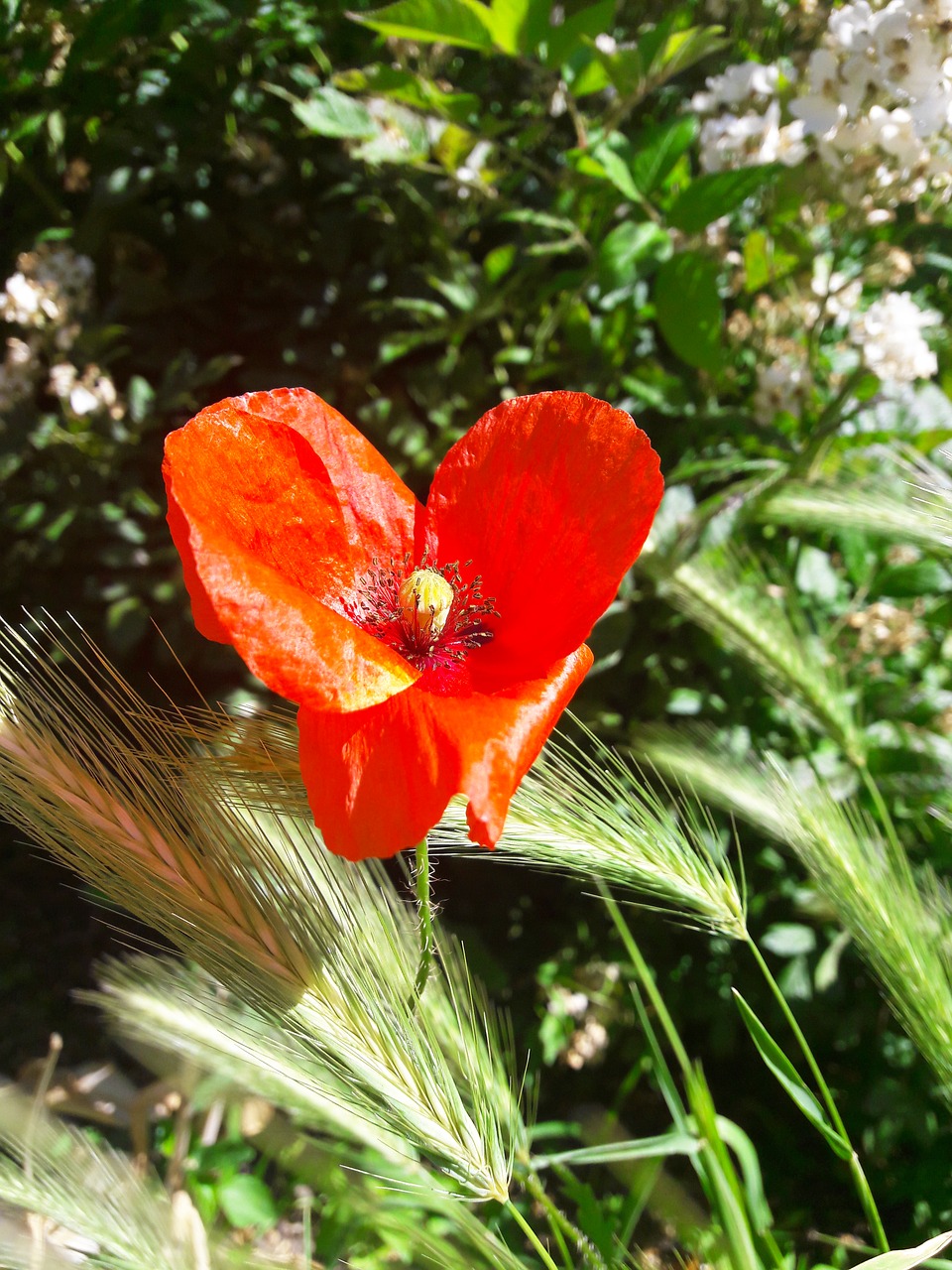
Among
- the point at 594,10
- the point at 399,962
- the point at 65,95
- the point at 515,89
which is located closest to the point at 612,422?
the point at 399,962

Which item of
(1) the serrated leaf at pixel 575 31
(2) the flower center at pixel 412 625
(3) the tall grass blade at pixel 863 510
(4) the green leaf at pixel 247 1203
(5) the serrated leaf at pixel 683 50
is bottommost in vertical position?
(4) the green leaf at pixel 247 1203

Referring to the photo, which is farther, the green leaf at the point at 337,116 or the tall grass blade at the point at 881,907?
the green leaf at the point at 337,116

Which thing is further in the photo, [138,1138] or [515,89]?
[515,89]

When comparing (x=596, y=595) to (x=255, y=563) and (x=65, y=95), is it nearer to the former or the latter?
(x=255, y=563)

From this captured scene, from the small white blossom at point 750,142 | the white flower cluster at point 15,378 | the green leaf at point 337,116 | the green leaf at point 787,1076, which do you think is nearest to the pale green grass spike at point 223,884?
the green leaf at point 787,1076

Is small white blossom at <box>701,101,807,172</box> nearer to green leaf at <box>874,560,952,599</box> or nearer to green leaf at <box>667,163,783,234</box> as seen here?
green leaf at <box>667,163,783,234</box>

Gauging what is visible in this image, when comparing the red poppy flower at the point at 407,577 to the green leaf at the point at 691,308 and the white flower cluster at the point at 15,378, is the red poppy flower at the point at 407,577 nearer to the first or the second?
the green leaf at the point at 691,308

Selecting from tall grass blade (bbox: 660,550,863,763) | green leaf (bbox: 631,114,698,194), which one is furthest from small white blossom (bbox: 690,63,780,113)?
tall grass blade (bbox: 660,550,863,763)

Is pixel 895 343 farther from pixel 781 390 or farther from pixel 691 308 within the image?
pixel 691 308
